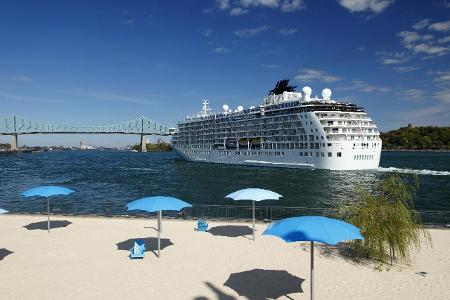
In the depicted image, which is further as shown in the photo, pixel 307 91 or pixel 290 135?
pixel 307 91

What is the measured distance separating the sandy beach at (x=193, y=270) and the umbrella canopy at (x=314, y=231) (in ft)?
7.74

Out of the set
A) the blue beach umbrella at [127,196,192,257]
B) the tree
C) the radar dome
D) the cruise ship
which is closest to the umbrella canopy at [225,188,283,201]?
the blue beach umbrella at [127,196,192,257]

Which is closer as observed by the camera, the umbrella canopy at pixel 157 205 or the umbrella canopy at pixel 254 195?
the umbrella canopy at pixel 157 205

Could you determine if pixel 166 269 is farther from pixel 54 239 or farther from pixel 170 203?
pixel 54 239

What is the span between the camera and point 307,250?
15477 millimetres

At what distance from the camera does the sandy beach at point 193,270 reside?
11.1 m

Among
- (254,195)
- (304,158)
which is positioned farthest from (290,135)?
(254,195)

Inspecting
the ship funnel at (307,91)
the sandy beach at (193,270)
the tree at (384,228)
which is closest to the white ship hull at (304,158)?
the ship funnel at (307,91)

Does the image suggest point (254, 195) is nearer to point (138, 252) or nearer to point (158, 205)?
point (158, 205)

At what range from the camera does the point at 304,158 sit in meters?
82.9

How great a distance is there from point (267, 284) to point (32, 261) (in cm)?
869

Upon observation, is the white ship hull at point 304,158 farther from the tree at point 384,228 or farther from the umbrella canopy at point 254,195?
the tree at point 384,228

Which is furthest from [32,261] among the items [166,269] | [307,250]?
[307,250]

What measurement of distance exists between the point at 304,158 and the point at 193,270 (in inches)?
2852
